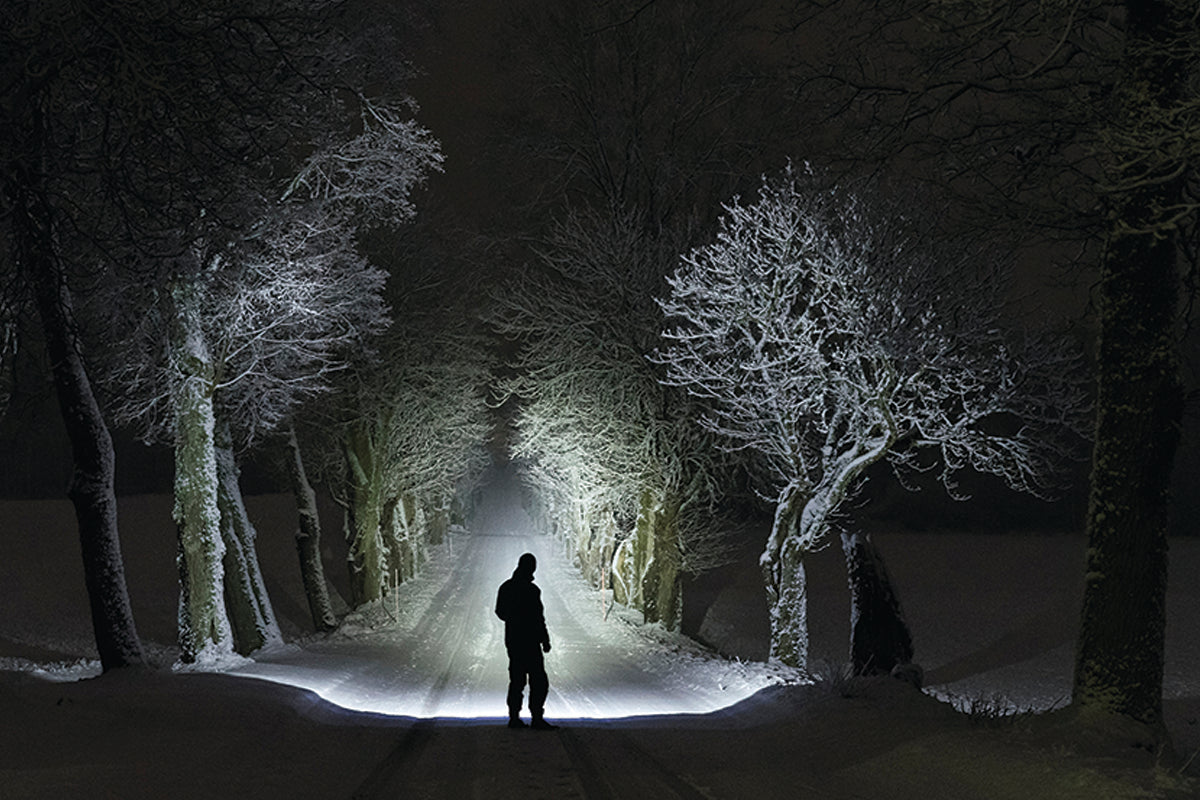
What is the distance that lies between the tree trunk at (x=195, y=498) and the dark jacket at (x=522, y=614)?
25.3 feet

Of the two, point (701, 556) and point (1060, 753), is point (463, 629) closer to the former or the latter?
point (701, 556)

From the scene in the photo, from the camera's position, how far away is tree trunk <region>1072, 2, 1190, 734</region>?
8.34 meters

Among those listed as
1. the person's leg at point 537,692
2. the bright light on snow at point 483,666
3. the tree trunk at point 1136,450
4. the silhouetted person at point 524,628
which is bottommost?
the bright light on snow at point 483,666

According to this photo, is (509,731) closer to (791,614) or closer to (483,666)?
(791,614)

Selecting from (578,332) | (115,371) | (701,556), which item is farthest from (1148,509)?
(701,556)

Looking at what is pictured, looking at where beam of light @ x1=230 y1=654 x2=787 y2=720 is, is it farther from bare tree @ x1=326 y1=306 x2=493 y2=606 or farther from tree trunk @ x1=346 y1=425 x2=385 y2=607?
tree trunk @ x1=346 y1=425 x2=385 y2=607

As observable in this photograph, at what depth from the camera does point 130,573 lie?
52938 mm

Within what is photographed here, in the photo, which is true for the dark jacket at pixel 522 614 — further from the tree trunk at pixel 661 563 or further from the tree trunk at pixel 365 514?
the tree trunk at pixel 365 514

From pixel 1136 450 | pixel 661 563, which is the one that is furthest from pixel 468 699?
pixel 661 563

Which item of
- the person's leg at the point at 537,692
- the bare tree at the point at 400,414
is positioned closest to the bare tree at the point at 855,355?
the person's leg at the point at 537,692

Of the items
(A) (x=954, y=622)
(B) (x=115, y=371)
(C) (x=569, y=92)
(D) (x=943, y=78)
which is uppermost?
(C) (x=569, y=92)

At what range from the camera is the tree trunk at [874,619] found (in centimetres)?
1422

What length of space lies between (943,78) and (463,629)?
22592 mm

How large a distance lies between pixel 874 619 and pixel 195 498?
10.8 meters
